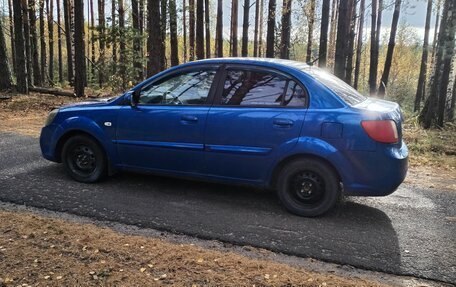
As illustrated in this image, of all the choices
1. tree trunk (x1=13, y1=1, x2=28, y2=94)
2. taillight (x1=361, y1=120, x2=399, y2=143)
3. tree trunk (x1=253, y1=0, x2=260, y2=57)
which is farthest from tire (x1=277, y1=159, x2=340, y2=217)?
tree trunk (x1=253, y1=0, x2=260, y2=57)

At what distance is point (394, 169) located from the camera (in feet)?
14.2

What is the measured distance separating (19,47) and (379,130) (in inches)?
552

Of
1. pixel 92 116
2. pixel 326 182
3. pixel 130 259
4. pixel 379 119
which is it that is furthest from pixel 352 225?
pixel 92 116

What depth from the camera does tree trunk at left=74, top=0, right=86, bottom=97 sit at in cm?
1498

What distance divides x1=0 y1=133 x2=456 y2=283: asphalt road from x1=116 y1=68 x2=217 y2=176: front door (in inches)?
18.6

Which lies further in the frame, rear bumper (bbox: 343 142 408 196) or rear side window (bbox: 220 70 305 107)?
rear side window (bbox: 220 70 305 107)

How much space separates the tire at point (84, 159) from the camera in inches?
217

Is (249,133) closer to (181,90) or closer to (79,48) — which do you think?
(181,90)

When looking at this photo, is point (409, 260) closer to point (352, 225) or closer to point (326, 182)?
point (352, 225)

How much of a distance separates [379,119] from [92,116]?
372 cm

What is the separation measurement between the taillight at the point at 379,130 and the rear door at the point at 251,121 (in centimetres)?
71

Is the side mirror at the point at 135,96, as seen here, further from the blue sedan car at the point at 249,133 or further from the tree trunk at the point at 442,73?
the tree trunk at the point at 442,73

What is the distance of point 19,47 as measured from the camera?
14.3 m

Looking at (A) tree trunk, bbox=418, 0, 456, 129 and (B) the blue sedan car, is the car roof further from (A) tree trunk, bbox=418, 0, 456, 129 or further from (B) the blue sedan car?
(A) tree trunk, bbox=418, 0, 456, 129
